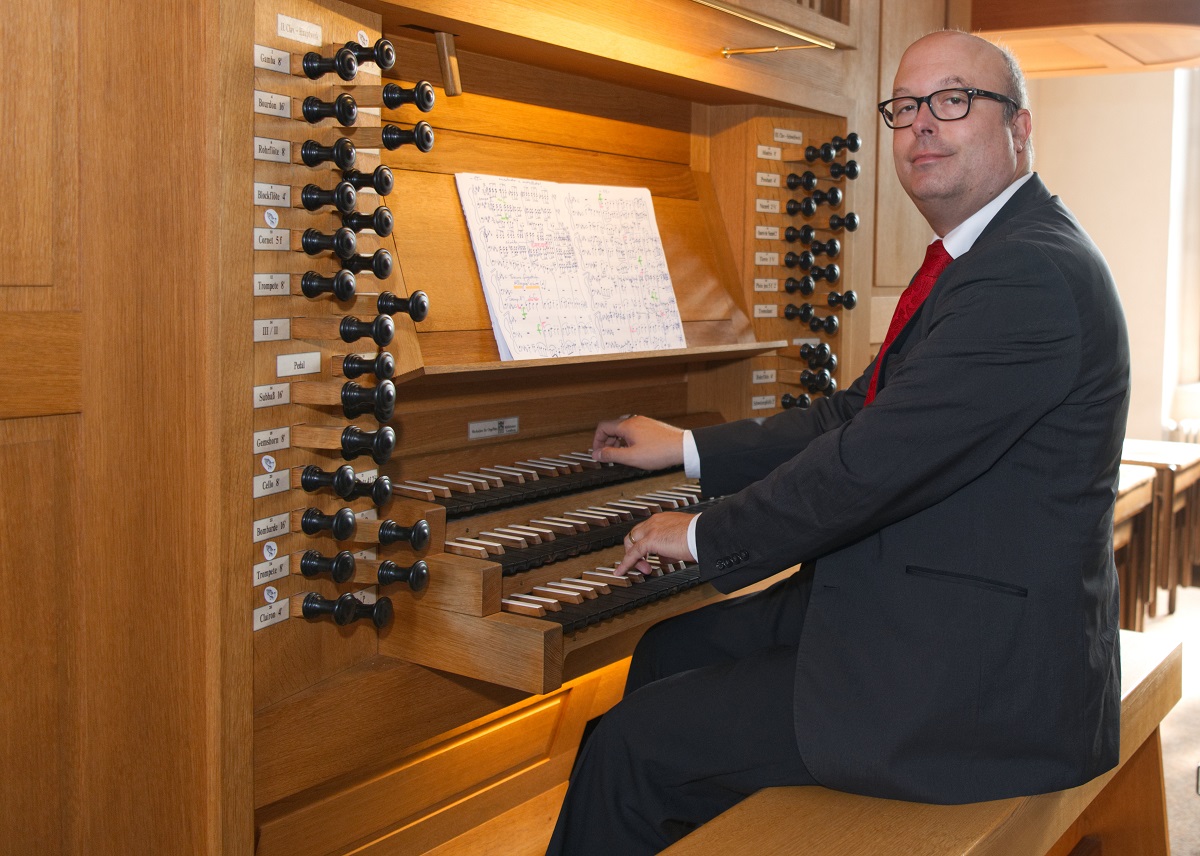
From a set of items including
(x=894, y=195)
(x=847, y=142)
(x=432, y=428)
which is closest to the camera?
(x=432, y=428)

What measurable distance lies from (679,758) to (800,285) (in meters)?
1.78

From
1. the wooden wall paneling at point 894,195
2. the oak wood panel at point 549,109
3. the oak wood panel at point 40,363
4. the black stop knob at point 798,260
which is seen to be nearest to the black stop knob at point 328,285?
the oak wood panel at point 40,363

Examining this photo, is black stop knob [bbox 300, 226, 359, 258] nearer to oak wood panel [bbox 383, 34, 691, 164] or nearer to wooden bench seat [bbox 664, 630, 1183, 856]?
oak wood panel [bbox 383, 34, 691, 164]

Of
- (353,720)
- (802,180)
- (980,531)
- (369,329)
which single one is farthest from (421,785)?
(802,180)

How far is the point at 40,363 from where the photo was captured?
1.76 m

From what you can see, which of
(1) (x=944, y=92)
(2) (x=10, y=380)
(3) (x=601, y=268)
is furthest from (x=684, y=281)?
(2) (x=10, y=380)

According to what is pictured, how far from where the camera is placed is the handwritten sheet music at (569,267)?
252 cm

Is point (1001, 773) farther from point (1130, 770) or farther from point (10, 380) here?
point (10, 380)

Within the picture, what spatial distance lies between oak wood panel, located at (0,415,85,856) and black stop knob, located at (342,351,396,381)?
1.46 feet

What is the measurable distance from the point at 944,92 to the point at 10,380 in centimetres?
173

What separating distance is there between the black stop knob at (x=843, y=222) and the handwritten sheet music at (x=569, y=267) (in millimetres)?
692

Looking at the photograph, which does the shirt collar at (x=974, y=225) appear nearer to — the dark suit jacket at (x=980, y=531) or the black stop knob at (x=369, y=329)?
the dark suit jacket at (x=980, y=531)

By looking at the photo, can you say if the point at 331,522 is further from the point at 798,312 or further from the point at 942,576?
the point at 798,312

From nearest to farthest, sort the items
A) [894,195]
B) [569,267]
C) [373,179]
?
[373,179]
[569,267]
[894,195]
